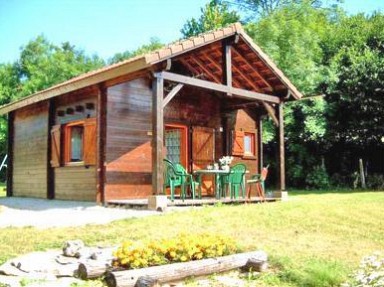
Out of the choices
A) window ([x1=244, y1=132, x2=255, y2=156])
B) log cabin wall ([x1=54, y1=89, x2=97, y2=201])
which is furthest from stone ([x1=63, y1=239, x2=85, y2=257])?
window ([x1=244, y1=132, x2=255, y2=156])

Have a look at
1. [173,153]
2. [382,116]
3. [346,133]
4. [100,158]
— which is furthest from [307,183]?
[100,158]

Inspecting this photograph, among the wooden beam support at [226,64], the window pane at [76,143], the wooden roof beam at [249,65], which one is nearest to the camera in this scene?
the wooden beam support at [226,64]

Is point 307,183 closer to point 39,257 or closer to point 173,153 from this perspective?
point 173,153

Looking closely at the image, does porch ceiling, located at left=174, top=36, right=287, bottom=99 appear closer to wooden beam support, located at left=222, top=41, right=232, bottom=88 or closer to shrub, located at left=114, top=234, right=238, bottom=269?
wooden beam support, located at left=222, top=41, right=232, bottom=88

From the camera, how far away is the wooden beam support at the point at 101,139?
10729mm

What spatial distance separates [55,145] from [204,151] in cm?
405

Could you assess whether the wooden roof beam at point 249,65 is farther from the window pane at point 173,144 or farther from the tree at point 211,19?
the tree at point 211,19

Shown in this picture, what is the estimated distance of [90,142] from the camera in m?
11.3

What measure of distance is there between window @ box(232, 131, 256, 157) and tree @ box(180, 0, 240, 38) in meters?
16.1

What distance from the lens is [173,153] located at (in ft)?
42.7

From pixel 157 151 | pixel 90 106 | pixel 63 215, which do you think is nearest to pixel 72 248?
pixel 63 215

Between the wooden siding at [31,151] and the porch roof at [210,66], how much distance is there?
464 millimetres

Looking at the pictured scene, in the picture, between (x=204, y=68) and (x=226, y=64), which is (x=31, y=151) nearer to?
(x=204, y=68)

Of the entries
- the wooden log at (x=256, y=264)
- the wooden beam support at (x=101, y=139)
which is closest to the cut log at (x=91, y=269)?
the wooden log at (x=256, y=264)
